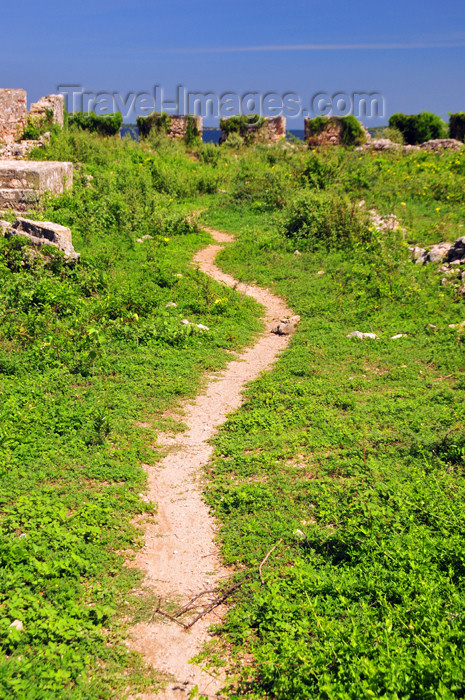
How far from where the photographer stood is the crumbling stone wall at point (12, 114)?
658 inches

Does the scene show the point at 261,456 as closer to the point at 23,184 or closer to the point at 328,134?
the point at 23,184

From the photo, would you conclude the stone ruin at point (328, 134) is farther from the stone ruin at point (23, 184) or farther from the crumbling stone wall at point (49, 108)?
the stone ruin at point (23, 184)

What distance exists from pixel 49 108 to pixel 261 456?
1783 centimetres

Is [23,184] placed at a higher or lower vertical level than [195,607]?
higher

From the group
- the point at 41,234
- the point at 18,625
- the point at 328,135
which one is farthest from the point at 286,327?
the point at 328,135

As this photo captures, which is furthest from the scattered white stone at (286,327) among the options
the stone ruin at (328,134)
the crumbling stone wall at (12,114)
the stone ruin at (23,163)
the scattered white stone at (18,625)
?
the stone ruin at (328,134)

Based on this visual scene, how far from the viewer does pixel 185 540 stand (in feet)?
14.3

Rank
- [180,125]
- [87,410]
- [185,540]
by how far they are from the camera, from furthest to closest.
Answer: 1. [180,125]
2. [87,410]
3. [185,540]

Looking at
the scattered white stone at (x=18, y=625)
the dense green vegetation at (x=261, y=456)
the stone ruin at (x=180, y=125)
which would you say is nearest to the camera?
the dense green vegetation at (x=261, y=456)

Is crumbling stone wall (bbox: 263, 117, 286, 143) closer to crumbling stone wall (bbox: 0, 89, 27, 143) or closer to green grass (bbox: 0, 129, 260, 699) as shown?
crumbling stone wall (bbox: 0, 89, 27, 143)

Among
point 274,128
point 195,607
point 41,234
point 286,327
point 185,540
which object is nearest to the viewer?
point 195,607

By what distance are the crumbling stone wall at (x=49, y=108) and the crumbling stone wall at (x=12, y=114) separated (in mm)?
732

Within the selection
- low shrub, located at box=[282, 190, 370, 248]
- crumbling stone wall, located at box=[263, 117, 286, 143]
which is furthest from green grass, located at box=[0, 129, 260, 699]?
crumbling stone wall, located at box=[263, 117, 286, 143]

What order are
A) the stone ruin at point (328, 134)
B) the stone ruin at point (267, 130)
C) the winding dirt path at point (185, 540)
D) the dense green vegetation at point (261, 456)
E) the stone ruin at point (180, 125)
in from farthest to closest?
the stone ruin at point (267, 130), the stone ruin at point (328, 134), the stone ruin at point (180, 125), the winding dirt path at point (185, 540), the dense green vegetation at point (261, 456)
